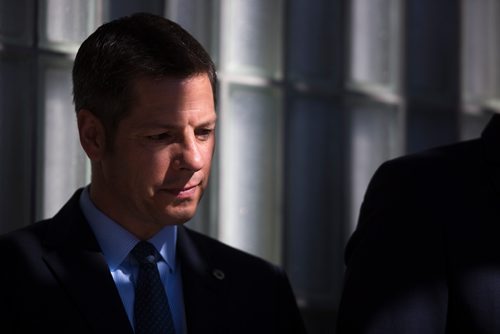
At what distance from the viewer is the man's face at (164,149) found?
262 cm

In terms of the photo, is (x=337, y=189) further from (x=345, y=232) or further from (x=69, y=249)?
(x=69, y=249)

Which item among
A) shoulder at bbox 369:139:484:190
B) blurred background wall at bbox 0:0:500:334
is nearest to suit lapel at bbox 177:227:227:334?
shoulder at bbox 369:139:484:190

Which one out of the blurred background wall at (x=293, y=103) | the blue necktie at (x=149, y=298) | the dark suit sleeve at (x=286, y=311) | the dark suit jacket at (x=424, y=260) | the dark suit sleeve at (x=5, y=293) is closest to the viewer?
the dark suit sleeve at (x=5, y=293)

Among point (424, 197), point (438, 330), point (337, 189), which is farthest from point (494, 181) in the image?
point (337, 189)

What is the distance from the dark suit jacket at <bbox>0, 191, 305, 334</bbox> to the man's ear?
0.60 feet

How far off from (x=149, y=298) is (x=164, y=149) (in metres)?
0.36

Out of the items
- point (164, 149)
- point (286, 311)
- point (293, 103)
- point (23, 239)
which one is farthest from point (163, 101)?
point (293, 103)

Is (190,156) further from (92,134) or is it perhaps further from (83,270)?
(83,270)

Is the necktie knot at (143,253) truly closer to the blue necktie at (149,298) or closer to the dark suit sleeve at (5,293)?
the blue necktie at (149,298)

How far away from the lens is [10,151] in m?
3.53

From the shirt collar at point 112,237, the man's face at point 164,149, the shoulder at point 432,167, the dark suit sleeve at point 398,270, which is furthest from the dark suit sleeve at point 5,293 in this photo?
the shoulder at point 432,167

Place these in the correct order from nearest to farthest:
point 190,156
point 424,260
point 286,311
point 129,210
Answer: point 190,156 < point 129,210 < point 424,260 < point 286,311

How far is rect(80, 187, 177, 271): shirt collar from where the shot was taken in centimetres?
274

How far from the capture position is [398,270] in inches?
112
